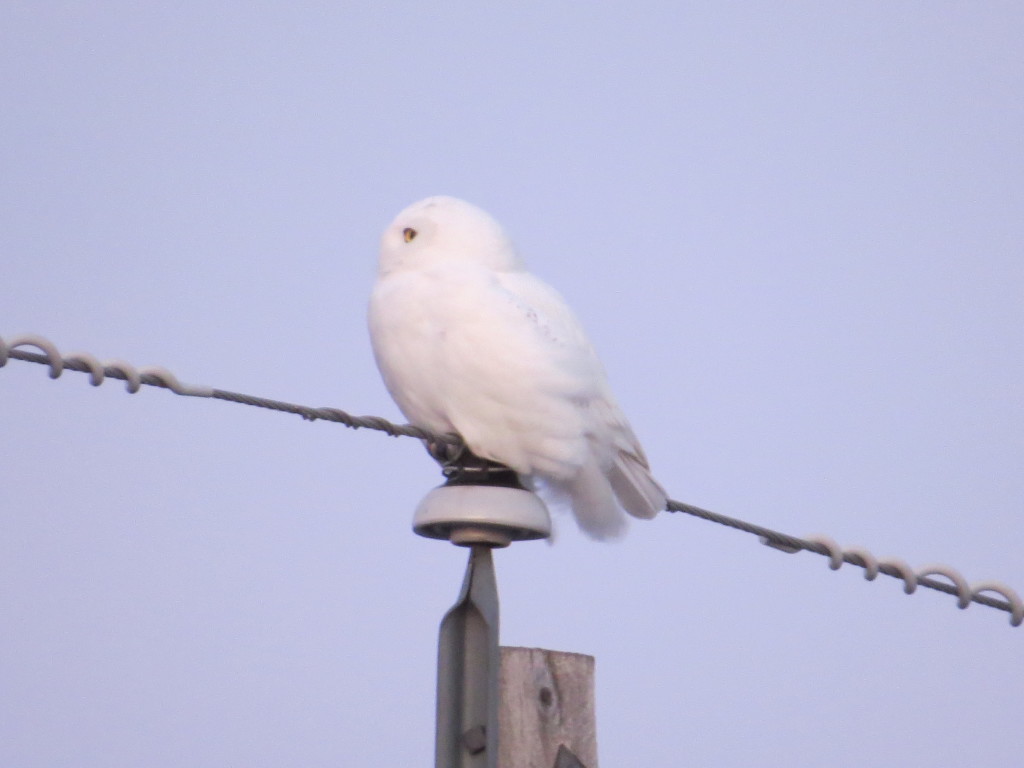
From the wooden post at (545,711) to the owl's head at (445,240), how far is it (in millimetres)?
1467

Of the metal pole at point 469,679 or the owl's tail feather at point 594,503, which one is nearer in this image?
the metal pole at point 469,679

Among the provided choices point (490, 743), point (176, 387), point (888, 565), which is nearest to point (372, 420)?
point (176, 387)

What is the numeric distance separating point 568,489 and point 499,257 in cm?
78

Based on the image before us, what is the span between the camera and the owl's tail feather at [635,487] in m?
4.65

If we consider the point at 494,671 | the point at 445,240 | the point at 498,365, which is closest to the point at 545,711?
the point at 494,671

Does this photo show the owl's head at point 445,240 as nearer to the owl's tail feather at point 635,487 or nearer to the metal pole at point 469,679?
the owl's tail feather at point 635,487

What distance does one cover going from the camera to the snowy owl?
4.27 m

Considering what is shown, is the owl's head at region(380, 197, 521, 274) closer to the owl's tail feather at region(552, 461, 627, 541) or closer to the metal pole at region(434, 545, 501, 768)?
the owl's tail feather at region(552, 461, 627, 541)

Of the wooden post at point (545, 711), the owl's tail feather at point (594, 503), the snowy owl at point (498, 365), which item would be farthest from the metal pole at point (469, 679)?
the owl's tail feather at point (594, 503)

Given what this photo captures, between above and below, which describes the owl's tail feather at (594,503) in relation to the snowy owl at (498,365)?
below

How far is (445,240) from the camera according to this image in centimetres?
472

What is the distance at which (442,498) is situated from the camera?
3.67m

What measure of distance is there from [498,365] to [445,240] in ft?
2.04

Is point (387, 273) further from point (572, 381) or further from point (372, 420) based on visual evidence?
point (372, 420)
